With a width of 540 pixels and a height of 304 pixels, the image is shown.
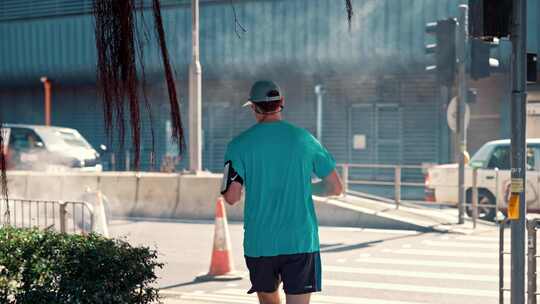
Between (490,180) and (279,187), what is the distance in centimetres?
1310

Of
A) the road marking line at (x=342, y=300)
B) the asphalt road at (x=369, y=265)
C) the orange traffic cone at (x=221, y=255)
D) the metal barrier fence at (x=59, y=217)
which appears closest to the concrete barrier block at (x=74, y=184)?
the metal barrier fence at (x=59, y=217)

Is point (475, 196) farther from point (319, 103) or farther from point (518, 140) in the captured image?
A: point (319, 103)

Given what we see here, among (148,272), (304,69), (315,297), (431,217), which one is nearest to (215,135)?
(304,69)

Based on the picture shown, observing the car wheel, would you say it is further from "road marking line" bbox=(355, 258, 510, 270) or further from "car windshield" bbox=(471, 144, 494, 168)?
"road marking line" bbox=(355, 258, 510, 270)

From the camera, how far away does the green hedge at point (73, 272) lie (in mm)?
5582

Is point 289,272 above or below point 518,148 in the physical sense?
below

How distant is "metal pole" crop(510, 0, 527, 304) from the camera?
669 centimetres

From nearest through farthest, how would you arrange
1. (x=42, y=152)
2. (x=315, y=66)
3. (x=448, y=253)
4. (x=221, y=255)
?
(x=221, y=255), (x=448, y=253), (x=42, y=152), (x=315, y=66)

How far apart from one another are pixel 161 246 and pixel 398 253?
3.41 m

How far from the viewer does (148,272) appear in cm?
579

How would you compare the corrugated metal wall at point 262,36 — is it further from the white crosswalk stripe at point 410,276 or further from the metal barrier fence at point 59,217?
the white crosswalk stripe at point 410,276

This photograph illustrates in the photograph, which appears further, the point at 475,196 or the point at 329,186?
the point at 475,196

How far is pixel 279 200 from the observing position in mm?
4953

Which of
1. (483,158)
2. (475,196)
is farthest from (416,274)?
(483,158)
